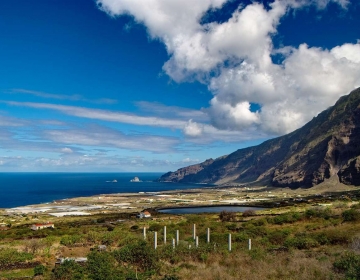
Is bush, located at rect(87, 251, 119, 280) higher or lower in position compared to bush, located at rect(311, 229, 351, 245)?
higher

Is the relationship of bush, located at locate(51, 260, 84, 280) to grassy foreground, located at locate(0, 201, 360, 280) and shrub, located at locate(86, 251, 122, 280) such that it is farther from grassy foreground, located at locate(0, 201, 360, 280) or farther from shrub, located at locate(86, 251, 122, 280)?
shrub, located at locate(86, 251, 122, 280)

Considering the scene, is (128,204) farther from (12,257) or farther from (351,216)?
(12,257)

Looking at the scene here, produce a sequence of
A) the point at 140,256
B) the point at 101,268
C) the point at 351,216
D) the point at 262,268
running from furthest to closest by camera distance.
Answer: the point at 351,216
the point at 140,256
the point at 101,268
the point at 262,268

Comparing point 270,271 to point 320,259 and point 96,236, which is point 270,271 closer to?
point 320,259

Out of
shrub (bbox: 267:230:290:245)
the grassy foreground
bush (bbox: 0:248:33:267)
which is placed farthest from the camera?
shrub (bbox: 267:230:290:245)

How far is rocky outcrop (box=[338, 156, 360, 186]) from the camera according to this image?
6295 inches

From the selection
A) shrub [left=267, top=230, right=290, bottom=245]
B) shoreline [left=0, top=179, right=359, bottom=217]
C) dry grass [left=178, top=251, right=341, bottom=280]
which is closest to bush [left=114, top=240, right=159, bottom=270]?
dry grass [left=178, top=251, right=341, bottom=280]

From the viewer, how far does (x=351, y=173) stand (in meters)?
164

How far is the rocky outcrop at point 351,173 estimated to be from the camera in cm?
15989

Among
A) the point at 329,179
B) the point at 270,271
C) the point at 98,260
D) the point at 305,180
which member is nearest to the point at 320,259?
the point at 270,271

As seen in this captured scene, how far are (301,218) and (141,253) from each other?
33.8 m

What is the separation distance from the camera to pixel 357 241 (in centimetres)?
2272

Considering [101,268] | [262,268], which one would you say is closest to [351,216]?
[262,268]

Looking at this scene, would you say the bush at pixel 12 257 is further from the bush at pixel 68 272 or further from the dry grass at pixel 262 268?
the dry grass at pixel 262 268
